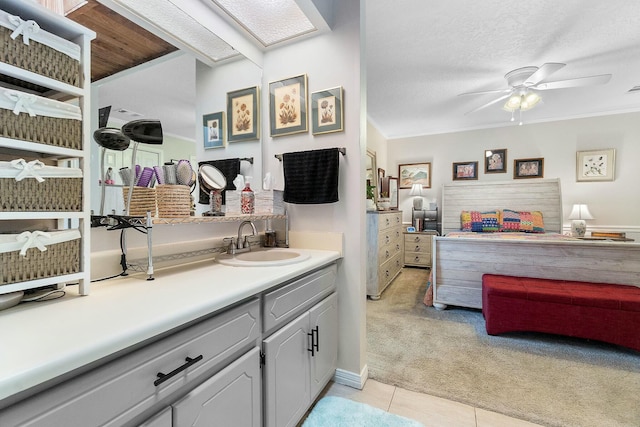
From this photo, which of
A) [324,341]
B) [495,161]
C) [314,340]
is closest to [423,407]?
[324,341]

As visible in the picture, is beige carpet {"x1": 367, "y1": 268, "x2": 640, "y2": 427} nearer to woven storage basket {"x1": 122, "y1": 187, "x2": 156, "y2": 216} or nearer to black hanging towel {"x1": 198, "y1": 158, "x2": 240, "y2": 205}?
black hanging towel {"x1": 198, "y1": 158, "x2": 240, "y2": 205}

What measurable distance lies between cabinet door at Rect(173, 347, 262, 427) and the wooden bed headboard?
4.74m

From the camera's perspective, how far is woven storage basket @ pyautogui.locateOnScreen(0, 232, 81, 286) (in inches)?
30.4

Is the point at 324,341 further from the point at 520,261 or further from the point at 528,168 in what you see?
the point at 528,168

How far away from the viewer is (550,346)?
227cm

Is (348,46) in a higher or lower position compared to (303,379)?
higher

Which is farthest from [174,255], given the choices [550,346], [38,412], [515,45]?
[515,45]

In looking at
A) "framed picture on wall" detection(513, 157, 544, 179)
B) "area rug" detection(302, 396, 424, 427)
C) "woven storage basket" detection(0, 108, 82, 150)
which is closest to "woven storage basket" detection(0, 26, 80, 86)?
"woven storage basket" detection(0, 108, 82, 150)

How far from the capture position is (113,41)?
1.21m

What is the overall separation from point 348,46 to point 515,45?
6.28 ft

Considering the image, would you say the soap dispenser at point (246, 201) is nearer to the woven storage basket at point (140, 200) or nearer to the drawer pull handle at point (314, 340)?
the woven storage basket at point (140, 200)

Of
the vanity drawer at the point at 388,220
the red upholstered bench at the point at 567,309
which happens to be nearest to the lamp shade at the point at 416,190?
the vanity drawer at the point at 388,220

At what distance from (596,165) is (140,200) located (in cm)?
612

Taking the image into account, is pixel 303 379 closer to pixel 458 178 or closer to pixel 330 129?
pixel 330 129
